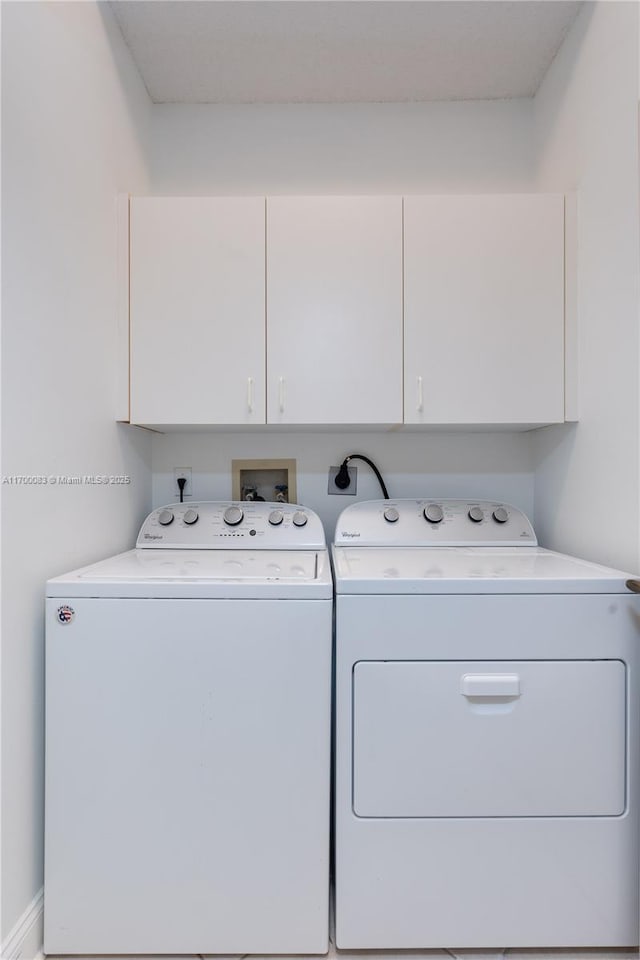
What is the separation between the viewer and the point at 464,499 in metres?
1.78

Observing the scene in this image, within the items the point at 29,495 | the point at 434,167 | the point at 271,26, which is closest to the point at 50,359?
the point at 29,495

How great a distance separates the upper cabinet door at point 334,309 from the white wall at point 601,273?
579mm

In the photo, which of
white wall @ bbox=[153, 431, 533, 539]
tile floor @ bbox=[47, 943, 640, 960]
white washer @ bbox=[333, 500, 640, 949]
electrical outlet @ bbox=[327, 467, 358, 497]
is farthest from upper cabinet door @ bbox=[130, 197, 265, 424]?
tile floor @ bbox=[47, 943, 640, 960]

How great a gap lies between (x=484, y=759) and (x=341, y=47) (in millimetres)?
2183

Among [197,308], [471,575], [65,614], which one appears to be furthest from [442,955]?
[197,308]

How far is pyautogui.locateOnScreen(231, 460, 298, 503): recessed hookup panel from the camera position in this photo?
1.86 metres

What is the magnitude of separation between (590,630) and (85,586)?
1.20m

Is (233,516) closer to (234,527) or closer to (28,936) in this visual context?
(234,527)

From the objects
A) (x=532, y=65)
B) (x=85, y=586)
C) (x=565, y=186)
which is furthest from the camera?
(x=532, y=65)

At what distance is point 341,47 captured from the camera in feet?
5.19

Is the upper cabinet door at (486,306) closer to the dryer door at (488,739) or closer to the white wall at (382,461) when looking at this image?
the white wall at (382,461)

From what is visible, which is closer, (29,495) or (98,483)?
(29,495)

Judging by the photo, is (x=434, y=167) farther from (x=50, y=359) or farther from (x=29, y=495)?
(x=29, y=495)

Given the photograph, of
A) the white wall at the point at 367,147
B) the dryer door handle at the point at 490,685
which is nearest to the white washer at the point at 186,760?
the dryer door handle at the point at 490,685
